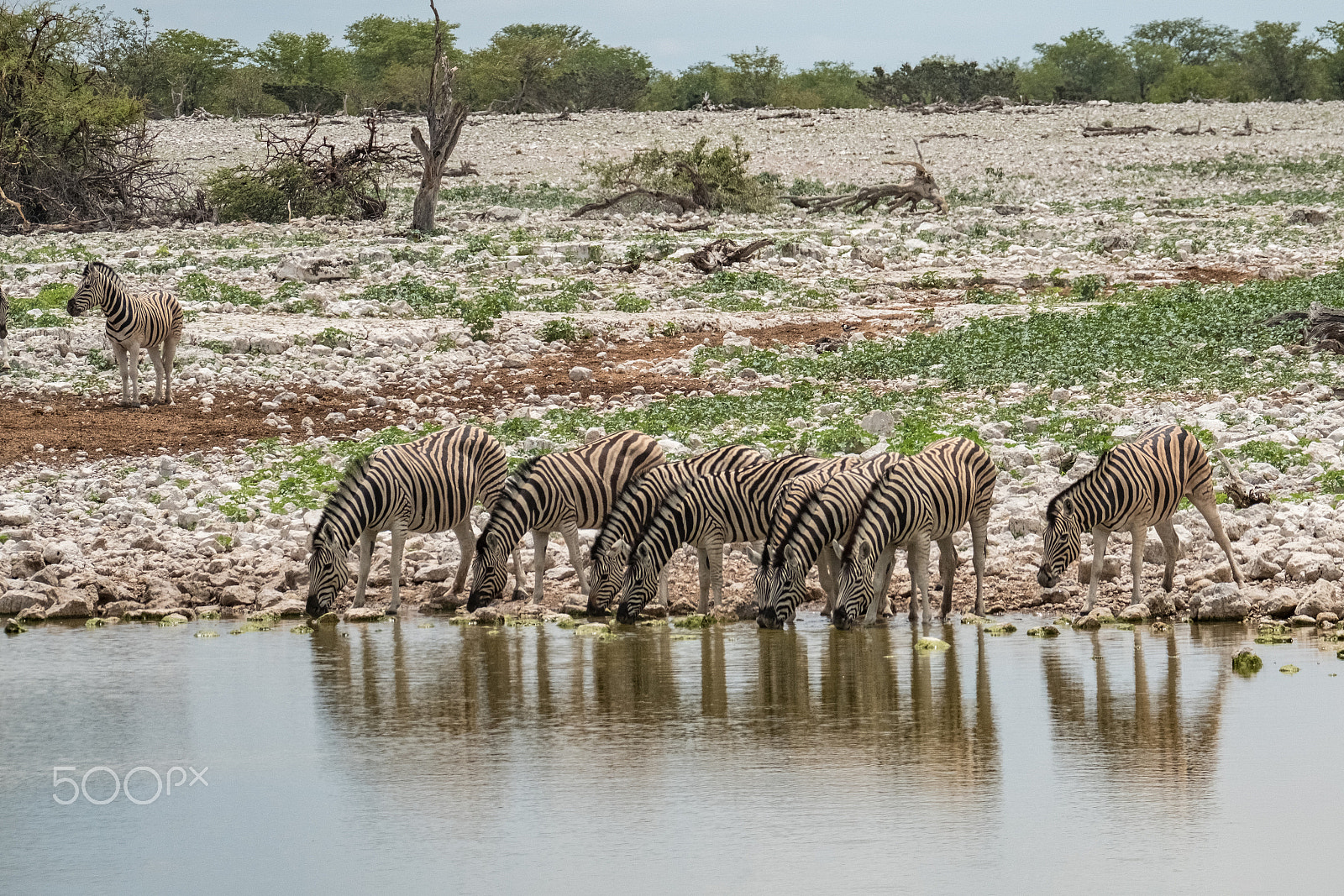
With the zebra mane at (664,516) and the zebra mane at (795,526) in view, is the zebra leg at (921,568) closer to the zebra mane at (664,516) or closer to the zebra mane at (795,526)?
the zebra mane at (795,526)

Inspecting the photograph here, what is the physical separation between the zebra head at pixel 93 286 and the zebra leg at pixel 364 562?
7.63 m

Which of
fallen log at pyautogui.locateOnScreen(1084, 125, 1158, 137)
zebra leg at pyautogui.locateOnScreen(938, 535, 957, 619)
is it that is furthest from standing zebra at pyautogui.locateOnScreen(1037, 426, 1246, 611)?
fallen log at pyautogui.locateOnScreen(1084, 125, 1158, 137)

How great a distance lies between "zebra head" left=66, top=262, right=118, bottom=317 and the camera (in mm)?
17016

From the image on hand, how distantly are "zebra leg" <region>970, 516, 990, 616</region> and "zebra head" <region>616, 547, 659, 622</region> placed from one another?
81.2 inches

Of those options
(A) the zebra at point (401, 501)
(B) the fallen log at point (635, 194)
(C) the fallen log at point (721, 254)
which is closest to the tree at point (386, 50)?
(B) the fallen log at point (635, 194)

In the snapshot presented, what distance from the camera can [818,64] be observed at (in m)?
83.9

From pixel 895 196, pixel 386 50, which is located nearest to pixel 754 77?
pixel 386 50

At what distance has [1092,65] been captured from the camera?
7994 centimetres

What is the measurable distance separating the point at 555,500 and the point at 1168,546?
3999 mm

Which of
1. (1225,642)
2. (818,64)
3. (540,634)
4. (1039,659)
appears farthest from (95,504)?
(818,64)

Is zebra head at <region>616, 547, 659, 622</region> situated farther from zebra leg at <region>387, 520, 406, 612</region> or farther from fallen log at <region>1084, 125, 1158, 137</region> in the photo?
fallen log at <region>1084, 125, 1158, 137</region>

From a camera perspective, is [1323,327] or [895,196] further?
[895,196]

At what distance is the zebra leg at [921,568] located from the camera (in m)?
9.87

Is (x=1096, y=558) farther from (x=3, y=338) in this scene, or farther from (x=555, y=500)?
(x=3, y=338)
